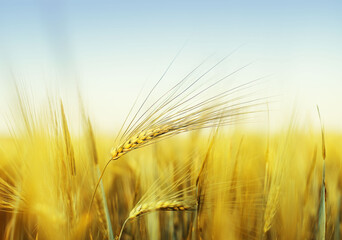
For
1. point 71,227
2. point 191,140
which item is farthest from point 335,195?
point 71,227

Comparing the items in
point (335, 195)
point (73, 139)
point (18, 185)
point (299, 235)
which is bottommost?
point (299, 235)

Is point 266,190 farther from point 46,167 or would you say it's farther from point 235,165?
point 46,167

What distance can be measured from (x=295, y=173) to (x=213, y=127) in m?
0.53

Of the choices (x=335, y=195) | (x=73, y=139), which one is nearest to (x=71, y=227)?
(x=73, y=139)

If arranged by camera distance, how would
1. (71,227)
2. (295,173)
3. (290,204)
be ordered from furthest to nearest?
(295,173), (290,204), (71,227)

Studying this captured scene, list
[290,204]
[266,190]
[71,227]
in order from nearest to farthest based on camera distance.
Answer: [71,227]
[266,190]
[290,204]

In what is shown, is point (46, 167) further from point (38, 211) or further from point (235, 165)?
point (235, 165)

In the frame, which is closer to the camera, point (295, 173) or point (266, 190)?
point (266, 190)

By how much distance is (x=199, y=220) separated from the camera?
2.45 feet

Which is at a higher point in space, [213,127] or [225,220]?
[213,127]

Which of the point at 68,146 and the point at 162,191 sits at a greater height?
the point at 68,146

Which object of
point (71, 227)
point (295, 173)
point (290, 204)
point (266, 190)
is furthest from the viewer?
point (295, 173)

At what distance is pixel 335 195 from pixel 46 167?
1.14 metres

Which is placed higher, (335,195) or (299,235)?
(335,195)
